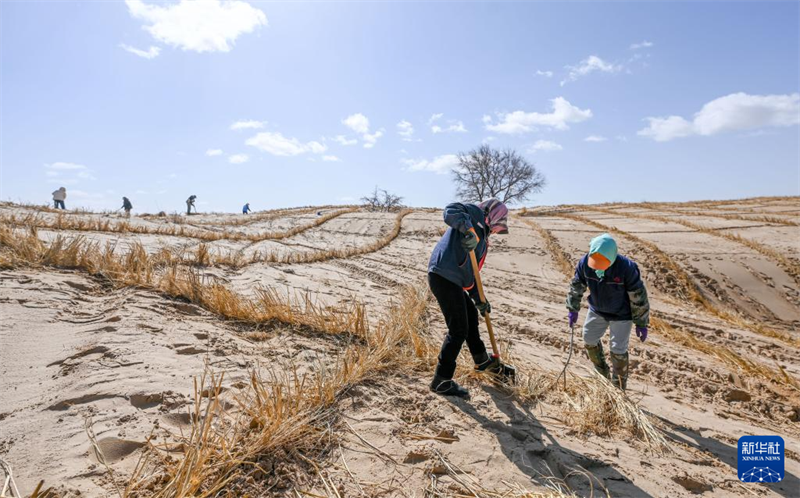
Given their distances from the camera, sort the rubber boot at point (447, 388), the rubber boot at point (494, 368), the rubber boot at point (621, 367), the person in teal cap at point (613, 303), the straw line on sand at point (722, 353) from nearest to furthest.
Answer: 1. the rubber boot at point (447, 388)
2. the rubber boot at point (494, 368)
3. the person in teal cap at point (613, 303)
4. the rubber boot at point (621, 367)
5. the straw line on sand at point (722, 353)

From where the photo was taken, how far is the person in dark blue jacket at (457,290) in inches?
120

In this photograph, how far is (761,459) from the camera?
2621 millimetres

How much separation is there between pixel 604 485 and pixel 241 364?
2565 millimetres

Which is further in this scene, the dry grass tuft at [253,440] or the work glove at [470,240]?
the work glove at [470,240]

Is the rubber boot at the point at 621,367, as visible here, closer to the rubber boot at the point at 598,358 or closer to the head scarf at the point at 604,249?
the rubber boot at the point at 598,358

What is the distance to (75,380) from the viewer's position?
2580 mm

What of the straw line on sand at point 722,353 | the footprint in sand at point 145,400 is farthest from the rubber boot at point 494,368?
the straw line on sand at point 722,353

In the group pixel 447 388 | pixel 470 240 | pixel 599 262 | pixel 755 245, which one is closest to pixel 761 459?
pixel 599 262

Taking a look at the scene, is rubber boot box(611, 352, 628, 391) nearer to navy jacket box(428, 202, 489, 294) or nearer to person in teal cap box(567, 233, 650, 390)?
person in teal cap box(567, 233, 650, 390)

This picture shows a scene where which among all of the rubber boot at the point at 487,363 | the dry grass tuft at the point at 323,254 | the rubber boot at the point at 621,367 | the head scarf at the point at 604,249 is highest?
the head scarf at the point at 604,249

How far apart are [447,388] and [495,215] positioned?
1476 millimetres

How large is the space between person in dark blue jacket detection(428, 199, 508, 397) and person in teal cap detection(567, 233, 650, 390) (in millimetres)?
1003

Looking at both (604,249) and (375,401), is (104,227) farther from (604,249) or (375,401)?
(604,249)

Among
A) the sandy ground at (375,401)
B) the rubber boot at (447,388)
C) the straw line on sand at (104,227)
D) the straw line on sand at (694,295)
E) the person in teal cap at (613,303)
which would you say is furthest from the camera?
the straw line on sand at (104,227)
